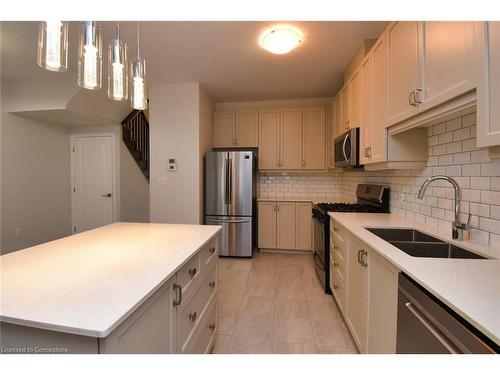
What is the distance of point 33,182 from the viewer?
12.5 ft

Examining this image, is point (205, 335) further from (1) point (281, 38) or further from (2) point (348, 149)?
(1) point (281, 38)

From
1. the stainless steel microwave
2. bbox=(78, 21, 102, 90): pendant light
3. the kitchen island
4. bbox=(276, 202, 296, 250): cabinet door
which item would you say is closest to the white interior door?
bbox=(276, 202, 296, 250): cabinet door

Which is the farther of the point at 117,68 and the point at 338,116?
the point at 338,116

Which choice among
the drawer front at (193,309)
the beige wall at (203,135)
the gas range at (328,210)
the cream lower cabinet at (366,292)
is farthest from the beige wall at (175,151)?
the cream lower cabinet at (366,292)

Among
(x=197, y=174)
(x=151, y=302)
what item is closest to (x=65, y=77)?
(x=197, y=174)

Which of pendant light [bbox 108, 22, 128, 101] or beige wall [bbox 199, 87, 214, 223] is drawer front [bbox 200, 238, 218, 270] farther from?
beige wall [bbox 199, 87, 214, 223]

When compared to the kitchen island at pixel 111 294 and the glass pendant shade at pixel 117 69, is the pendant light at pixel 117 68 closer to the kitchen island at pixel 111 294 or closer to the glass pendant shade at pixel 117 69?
the glass pendant shade at pixel 117 69

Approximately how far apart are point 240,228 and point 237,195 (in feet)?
1.65

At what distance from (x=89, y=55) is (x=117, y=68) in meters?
0.18

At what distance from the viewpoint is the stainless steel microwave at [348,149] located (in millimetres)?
2370

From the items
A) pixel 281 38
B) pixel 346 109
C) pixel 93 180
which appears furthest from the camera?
pixel 93 180

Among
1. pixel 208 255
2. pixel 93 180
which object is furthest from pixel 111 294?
pixel 93 180

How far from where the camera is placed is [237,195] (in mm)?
3469

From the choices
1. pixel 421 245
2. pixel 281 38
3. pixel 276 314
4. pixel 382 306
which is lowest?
pixel 276 314
